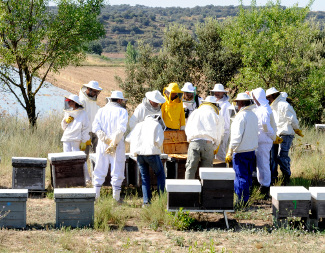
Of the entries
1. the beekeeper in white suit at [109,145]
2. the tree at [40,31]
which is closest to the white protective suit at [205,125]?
the beekeeper in white suit at [109,145]

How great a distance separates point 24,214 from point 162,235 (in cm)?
205

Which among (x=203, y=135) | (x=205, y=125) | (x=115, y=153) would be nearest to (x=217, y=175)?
(x=203, y=135)

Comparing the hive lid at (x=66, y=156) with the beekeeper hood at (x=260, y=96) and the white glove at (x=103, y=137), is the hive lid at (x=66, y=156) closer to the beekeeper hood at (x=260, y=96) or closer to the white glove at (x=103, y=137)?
the white glove at (x=103, y=137)

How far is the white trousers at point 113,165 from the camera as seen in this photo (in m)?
8.73

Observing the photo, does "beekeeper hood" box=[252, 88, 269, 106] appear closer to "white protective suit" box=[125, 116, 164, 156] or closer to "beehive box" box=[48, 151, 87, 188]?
"white protective suit" box=[125, 116, 164, 156]

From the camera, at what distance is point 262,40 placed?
49.6 ft

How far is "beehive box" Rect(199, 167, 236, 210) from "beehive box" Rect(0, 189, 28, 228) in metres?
2.65

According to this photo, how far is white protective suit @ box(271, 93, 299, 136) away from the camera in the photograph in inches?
393

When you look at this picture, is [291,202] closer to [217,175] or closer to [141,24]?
[217,175]

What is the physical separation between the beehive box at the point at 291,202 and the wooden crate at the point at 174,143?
2.82m

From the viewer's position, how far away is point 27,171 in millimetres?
9250

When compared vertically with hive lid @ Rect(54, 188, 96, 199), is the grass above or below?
below

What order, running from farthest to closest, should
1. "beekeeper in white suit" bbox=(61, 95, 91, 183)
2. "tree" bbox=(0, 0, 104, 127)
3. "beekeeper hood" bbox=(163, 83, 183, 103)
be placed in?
1. "tree" bbox=(0, 0, 104, 127)
2. "beekeeper hood" bbox=(163, 83, 183, 103)
3. "beekeeper in white suit" bbox=(61, 95, 91, 183)

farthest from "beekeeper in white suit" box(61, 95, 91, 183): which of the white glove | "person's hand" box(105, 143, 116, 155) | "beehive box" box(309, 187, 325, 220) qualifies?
"beehive box" box(309, 187, 325, 220)
